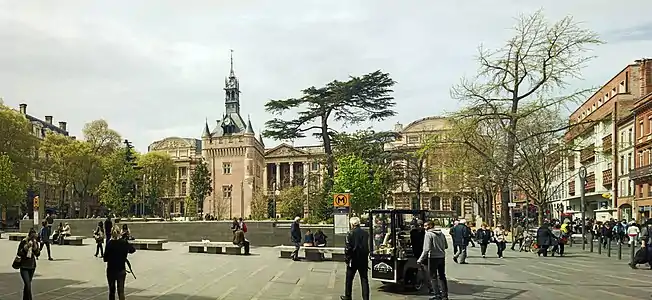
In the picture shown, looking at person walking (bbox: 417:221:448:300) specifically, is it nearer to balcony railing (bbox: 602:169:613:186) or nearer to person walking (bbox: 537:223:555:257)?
person walking (bbox: 537:223:555:257)

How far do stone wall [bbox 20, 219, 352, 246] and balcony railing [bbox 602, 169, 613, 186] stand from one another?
35.5 m

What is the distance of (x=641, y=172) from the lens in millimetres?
53250

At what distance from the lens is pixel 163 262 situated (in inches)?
990

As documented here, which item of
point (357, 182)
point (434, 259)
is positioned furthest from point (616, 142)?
→ point (434, 259)

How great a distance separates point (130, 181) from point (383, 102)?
36049 mm

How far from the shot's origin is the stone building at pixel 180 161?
423 feet

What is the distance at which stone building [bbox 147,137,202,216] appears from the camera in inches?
5074

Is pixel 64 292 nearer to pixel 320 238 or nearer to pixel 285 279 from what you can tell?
pixel 285 279

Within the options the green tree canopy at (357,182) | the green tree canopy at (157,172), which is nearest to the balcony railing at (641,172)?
the green tree canopy at (357,182)

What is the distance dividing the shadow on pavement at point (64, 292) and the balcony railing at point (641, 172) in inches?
1766

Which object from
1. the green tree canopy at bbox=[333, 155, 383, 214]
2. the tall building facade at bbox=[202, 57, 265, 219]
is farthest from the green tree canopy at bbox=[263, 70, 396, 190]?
the tall building facade at bbox=[202, 57, 265, 219]

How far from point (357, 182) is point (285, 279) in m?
36.1

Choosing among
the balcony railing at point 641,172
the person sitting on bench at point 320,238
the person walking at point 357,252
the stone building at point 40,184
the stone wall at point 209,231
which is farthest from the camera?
the stone building at point 40,184

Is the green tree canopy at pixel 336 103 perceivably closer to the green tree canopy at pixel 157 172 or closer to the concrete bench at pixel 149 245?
the concrete bench at pixel 149 245
